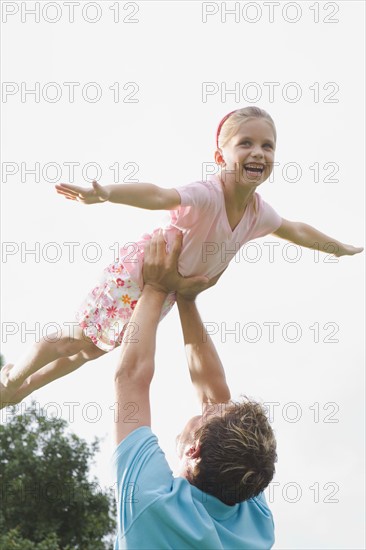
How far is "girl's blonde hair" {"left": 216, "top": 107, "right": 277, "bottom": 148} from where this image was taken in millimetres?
4045

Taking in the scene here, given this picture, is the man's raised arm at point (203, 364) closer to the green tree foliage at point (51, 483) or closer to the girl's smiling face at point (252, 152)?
the girl's smiling face at point (252, 152)

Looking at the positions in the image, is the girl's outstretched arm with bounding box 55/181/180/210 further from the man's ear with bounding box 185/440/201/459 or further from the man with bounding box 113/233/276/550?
the man's ear with bounding box 185/440/201/459

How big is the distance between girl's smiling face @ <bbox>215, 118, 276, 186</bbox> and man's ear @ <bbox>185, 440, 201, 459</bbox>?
1403mm

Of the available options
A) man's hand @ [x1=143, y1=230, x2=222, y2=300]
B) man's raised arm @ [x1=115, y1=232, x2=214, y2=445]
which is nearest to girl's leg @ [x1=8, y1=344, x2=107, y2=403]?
man's hand @ [x1=143, y1=230, x2=222, y2=300]

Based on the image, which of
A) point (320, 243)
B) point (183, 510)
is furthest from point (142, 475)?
point (320, 243)

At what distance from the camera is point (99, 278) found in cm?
443

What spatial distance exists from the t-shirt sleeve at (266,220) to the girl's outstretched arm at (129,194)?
1.84 ft

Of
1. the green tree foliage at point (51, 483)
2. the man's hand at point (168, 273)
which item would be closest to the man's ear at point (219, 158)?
the man's hand at point (168, 273)

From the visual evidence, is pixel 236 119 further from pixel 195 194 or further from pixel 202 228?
pixel 202 228

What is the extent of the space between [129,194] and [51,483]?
11.0 m

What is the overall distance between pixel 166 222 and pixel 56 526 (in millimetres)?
10154

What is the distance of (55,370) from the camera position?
183 inches

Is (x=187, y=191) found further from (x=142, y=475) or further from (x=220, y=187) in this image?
(x=142, y=475)

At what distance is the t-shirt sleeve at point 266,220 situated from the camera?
4.31 meters
